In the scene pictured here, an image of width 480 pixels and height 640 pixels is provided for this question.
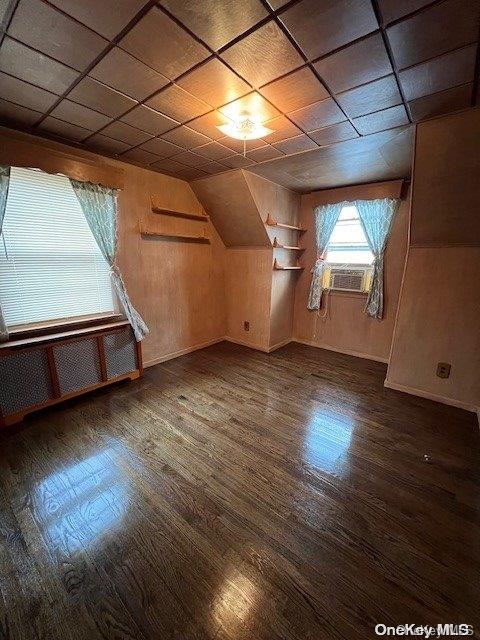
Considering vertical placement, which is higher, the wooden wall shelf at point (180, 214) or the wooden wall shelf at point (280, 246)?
the wooden wall shelf at point (180, 214)

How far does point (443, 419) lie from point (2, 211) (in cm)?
409

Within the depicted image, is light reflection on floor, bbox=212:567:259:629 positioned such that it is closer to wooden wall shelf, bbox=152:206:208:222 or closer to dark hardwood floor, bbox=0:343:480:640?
dark hardwood floor, bbox=0:343:480:640

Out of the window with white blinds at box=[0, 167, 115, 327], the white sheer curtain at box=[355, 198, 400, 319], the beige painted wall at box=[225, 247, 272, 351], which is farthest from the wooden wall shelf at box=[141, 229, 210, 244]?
the white sheer curtain at box=[355, 198, 400, 319]

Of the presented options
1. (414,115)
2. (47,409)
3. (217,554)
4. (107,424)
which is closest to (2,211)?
(47,409)

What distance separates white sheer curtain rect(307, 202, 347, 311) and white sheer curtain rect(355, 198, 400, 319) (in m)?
0.33

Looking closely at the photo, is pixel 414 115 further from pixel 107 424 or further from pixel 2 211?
pixel 107 424

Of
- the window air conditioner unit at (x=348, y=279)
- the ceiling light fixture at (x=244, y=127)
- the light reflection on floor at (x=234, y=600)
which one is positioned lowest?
the light reflection on floor at (x=234, y=600)

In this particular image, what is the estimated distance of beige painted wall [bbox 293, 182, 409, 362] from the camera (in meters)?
3.28

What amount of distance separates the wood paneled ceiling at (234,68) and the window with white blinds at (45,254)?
1.62 feet

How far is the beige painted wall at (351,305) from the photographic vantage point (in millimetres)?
3281

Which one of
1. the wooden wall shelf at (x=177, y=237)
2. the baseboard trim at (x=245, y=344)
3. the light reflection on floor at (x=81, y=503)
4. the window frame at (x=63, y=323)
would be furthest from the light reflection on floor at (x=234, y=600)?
the wooden wall shelf at (x=177, y=237)

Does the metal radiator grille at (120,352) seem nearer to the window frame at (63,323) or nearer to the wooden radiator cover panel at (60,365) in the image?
the wooden radiator cover panel at (60,365)

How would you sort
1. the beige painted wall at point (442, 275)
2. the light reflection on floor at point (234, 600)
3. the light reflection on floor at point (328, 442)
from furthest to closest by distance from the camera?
the beige painted wall at point (442, 275) < the light reflection on floor at point (328, 442) < the light reflection on floor at point (234, 600)

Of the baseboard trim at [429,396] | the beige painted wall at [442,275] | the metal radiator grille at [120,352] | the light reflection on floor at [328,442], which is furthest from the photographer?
the metal radiator grille at [120,352]
